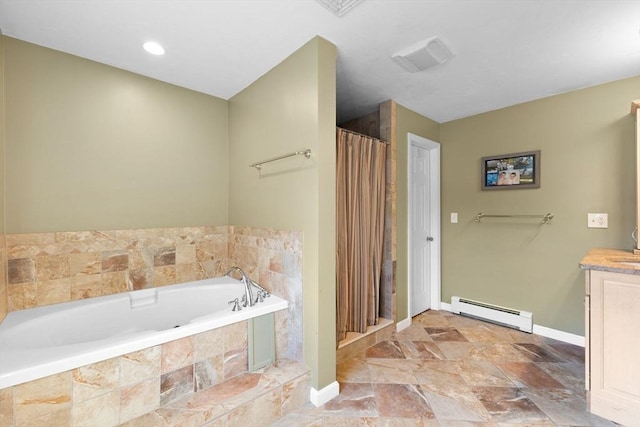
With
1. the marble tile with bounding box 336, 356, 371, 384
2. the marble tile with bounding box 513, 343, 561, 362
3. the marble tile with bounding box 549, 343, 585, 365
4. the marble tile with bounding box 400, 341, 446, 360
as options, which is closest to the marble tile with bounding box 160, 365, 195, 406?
the marble tile with bounding box 336, 356, 371, 384

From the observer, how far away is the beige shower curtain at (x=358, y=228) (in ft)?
7.32

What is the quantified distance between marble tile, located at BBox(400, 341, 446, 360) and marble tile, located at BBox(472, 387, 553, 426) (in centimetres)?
45

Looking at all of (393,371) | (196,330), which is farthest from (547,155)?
(196,330)

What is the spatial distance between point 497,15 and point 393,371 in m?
2.45

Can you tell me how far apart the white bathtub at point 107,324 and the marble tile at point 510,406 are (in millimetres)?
1437

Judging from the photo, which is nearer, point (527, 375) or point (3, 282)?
point (3, 282)

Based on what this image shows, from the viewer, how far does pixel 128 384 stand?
1.31m

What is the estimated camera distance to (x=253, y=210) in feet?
7.79

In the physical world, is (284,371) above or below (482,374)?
above

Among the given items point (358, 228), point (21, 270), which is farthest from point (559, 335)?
point (21, 270)

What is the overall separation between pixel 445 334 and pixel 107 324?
2925 mm

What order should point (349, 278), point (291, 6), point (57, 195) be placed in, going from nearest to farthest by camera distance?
point (291, 6)
point (57, 195)
point (349, 278)

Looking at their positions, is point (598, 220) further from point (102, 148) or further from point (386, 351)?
point (102, 148)

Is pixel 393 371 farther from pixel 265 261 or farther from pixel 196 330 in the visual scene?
pixel 196 330
